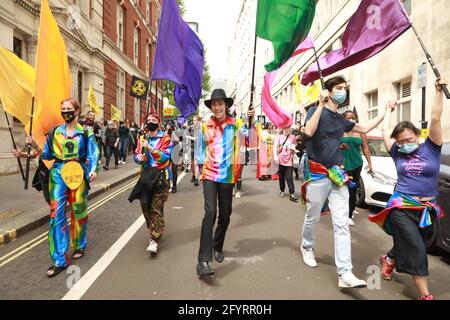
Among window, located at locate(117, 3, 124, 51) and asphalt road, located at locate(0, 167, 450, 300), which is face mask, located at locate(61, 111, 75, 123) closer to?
asphalt road, located at locate(0, 167, 450, 300)

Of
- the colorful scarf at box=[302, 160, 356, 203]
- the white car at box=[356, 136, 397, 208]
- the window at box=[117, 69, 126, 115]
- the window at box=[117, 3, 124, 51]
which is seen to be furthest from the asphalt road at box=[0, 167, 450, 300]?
the window at box=[117, 3, 124, 51]

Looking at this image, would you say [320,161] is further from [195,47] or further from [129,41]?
[129,41]

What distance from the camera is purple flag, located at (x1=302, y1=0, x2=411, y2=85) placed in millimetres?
4750

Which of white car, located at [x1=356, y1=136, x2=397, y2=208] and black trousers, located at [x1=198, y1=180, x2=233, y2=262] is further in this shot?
white car, located at [x1=356, y1=136, x2=397, y2=208]

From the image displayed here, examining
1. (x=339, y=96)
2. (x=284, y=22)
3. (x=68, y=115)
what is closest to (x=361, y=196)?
(x=284, y=22)

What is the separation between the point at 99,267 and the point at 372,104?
15664mm

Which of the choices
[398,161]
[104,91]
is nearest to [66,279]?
[398,161]

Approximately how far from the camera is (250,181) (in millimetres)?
11523

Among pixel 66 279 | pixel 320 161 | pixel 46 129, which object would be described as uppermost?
pixel 46 129

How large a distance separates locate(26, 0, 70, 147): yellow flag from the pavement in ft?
5.14

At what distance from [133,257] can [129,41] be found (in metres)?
25.9

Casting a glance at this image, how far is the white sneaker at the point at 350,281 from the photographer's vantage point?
10.6ft

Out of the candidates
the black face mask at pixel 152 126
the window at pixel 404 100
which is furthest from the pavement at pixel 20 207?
the window at pixel 404 100

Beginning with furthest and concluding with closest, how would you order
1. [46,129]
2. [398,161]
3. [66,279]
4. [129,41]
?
[129,41], [46,129], [66,279], [398,161]
